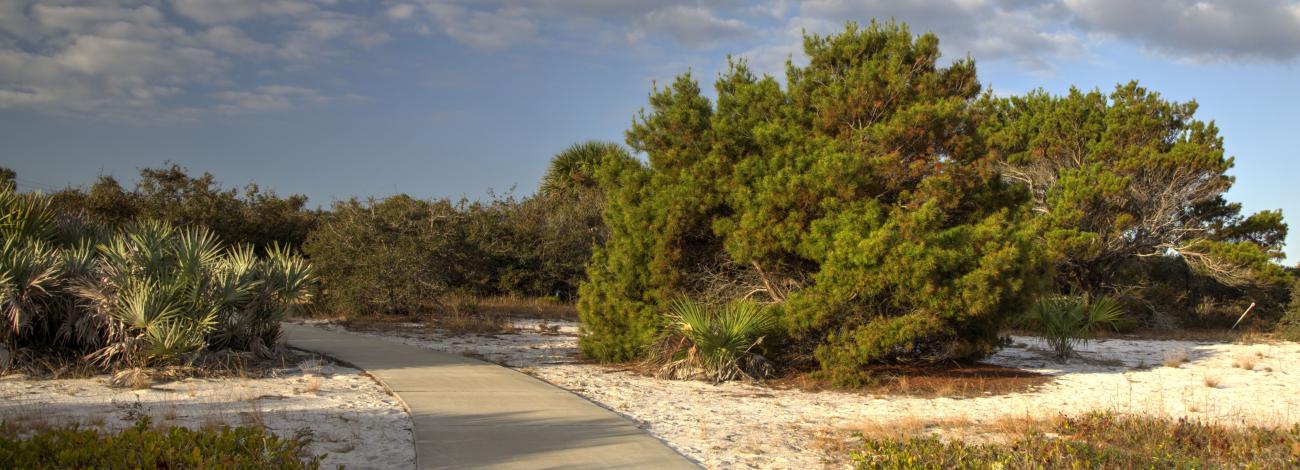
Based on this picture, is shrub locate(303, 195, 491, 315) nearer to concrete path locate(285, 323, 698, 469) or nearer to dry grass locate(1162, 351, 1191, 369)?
concrete path locate(285, 323, 698, 469)

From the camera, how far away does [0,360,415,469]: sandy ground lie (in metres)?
7.22

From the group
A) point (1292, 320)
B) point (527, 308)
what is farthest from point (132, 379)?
point (1292, 320)

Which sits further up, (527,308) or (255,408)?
(527,308)

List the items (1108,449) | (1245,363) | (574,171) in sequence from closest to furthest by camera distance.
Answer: (1108,449) < (1245,363) < (574,171)

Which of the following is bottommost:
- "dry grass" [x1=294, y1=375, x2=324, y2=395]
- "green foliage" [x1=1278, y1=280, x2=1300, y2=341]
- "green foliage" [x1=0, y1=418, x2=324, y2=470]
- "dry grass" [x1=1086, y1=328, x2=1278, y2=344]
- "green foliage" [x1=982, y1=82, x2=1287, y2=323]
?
"dry grass" [x1=294, y1=375, x2=324, y2=395]

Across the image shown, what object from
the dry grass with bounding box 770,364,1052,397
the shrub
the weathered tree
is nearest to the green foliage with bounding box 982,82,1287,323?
the weathered tree

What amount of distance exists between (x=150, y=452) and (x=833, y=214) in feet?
28.9

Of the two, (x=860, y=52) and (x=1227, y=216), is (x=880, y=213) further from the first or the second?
(x=1227, y=216)

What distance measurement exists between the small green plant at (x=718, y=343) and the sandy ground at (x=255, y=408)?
4279 millimetres

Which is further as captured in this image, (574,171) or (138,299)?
(574,171)

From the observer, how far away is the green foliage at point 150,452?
527 centimetres

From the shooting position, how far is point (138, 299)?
9.99 metres

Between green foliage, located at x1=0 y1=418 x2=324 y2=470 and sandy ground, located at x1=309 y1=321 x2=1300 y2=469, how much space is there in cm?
331

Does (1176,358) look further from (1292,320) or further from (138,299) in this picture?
(138,299)
